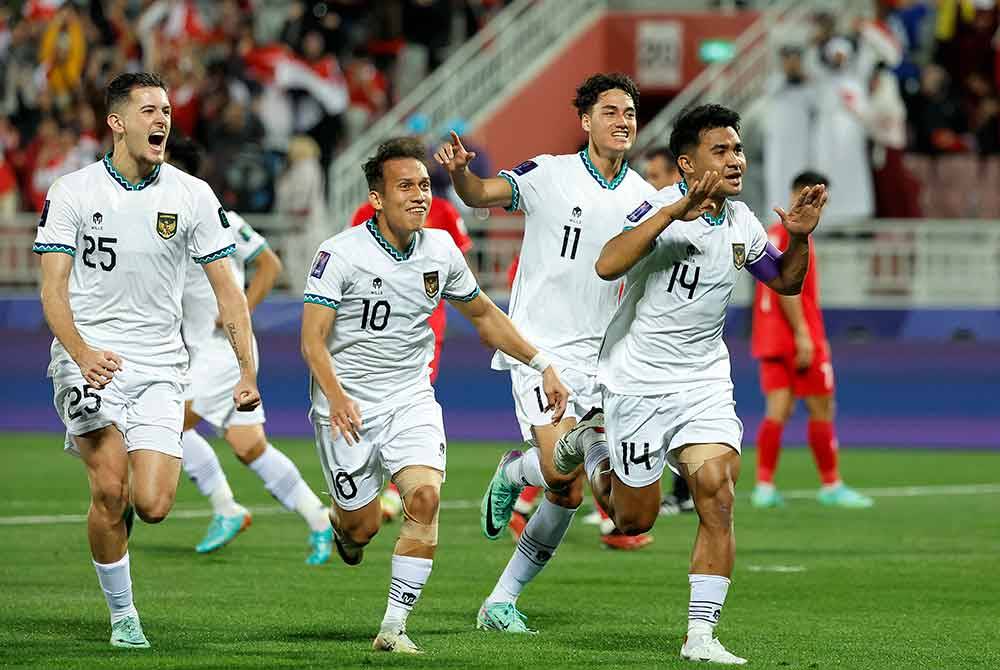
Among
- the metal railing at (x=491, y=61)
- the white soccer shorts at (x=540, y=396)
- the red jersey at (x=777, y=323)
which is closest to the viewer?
the white soccer shorts at (x=540, y=396)

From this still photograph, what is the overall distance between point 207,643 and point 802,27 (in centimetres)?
1810

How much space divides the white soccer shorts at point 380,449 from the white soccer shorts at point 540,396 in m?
0.82

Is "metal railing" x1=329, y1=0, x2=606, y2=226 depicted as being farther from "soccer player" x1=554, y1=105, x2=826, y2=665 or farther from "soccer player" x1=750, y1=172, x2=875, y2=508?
"soccer player" x1=554, y1=105, x2=826, y2=665

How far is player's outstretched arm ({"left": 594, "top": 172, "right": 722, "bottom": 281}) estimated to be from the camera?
7988mm

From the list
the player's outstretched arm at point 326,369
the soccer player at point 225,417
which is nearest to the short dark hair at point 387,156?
the player's outstretched arm at point 326,369

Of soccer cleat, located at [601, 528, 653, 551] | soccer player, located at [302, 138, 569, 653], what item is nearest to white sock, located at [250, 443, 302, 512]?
soccer cleat, located at [601, 528, 653, 551]

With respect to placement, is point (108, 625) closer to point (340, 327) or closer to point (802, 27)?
point (340, 327)

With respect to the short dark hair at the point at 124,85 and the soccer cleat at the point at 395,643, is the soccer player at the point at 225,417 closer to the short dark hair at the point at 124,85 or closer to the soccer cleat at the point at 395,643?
the short dark hair at the point at 124,85

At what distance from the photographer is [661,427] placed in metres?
8.70

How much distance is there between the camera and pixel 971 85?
2436 centimetres

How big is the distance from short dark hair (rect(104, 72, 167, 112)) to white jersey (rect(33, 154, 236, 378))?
296 mm

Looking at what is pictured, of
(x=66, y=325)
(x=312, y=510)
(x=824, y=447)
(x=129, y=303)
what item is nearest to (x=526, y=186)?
(x=129, y=303)

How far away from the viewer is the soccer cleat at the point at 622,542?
12.7 m

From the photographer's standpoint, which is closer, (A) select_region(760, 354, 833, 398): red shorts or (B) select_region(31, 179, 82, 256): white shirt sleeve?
(B) select_region(31, 179, 82, 256): white shirt sleeve
